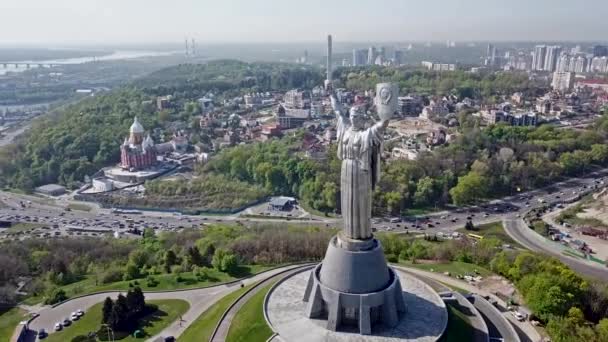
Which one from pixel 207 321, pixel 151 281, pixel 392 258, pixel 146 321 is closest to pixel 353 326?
pixel 207 321

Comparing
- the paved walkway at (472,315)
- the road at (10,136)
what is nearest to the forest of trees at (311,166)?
the road at (10,136)

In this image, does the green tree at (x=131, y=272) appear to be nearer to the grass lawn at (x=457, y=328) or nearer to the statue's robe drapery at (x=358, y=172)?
the statue's robe drapery at (x=358, y=172)

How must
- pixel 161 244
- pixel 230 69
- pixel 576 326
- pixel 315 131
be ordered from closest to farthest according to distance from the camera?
pixel 576 326, pixel 161 244, pixel 315 131, pixel 230 69

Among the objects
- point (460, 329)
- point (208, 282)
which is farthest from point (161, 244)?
point (460, 329)

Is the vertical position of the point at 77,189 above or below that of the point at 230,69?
below

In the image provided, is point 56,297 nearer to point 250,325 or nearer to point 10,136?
point 250,325

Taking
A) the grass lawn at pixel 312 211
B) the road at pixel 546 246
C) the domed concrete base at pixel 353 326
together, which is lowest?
the grass lawn at pixel 312 211

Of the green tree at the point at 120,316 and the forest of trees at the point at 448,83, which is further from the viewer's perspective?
the forest of trees at the point at 448,83

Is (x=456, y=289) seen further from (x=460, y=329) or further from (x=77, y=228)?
(x=77, y=228)
